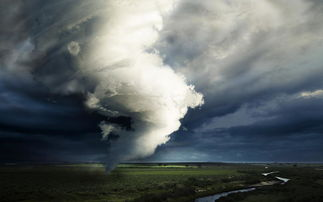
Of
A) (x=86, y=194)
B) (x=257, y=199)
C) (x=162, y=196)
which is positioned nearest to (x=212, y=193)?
(x=257, y=199)

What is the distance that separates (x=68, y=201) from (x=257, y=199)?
1602 inches

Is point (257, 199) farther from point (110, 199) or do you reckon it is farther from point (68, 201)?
point (68, 201)

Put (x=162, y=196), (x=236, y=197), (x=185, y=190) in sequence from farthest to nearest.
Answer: (x=185, y=190), (x=236, y=197), (x=162, y=196)

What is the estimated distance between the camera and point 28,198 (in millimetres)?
53781

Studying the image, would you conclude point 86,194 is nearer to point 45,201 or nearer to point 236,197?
point 45,201

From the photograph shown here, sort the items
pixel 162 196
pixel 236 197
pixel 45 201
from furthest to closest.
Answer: pixel 236 197
pixel 162 196
pixel 45 201

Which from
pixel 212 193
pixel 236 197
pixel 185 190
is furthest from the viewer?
pixel 212 193

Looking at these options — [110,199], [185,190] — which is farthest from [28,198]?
[185,190]

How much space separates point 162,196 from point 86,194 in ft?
60.4

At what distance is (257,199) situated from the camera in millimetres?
56156

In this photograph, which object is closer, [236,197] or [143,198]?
[143,198]

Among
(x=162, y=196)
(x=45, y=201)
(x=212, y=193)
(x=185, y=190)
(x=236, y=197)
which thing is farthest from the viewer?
(x=212, y=193)

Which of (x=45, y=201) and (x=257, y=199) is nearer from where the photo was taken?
(x=45, y=201)

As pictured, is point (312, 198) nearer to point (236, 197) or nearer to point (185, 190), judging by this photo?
point (236, 197)
